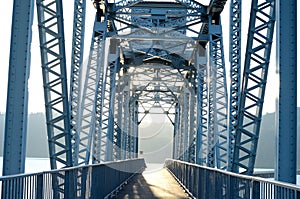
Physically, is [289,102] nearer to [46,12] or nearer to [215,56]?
[46,12]

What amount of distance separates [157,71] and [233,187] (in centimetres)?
3098

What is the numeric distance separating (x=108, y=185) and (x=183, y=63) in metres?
20.0

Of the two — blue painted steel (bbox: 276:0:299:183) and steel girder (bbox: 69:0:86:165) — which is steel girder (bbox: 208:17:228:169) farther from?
blue painted steel (bbox: 276:0:299:183)

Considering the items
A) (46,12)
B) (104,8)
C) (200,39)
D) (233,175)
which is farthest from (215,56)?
(233,175)

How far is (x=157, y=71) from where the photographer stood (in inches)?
1585

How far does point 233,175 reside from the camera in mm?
9461

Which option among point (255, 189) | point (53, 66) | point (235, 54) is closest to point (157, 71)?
point (235, 54)

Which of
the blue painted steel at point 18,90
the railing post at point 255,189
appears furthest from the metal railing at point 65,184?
the railing post at point 255,189

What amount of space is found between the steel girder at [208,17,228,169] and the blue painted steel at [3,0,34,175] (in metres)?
13.6

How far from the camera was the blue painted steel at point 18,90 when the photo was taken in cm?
911

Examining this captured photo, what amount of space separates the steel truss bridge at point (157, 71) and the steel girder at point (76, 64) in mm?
35

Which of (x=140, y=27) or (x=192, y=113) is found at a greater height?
(x=140, y=27)

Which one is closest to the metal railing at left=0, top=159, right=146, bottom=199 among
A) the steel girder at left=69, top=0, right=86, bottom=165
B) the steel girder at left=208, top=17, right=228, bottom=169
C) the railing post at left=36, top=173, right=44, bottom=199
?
the railing post at left=36, top=173, right=44, bottom=199

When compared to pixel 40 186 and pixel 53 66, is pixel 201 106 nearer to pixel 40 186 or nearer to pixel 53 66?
pixel 53 66
